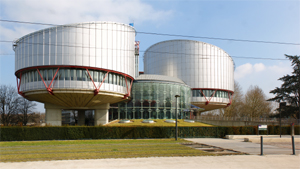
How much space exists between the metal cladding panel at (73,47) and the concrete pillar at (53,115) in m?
10.0

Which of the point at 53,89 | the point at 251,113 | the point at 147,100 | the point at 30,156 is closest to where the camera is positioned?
the point at 30,156

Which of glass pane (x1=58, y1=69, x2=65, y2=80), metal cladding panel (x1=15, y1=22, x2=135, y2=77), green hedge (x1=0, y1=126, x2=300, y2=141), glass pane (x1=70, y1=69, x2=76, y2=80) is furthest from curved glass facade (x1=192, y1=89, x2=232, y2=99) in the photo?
glass pane (x1=58, y1=69, x2=65, y2=80)

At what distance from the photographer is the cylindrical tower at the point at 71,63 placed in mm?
41500

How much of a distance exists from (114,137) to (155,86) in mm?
26778

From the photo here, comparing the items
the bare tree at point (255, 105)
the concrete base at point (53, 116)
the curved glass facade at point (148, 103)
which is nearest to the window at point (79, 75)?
the concrete base at point (53, 116)

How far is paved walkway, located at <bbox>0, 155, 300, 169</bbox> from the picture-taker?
39.0 ft

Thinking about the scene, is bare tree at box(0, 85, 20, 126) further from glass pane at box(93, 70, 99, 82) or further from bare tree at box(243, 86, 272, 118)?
bare tree at box(243, 86, 272, 118)

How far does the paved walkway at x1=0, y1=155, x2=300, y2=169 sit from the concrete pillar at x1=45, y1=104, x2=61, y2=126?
38621mm

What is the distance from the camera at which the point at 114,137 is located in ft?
91.4

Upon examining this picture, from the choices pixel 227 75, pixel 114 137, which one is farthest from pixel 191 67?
pixel 114 137

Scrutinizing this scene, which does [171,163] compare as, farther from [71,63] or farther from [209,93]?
[209,93]

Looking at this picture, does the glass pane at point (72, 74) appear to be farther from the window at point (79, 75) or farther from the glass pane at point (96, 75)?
the glass pane at point (96, 75)

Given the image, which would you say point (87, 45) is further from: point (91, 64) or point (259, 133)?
point (259, 133)

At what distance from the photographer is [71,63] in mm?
41312
